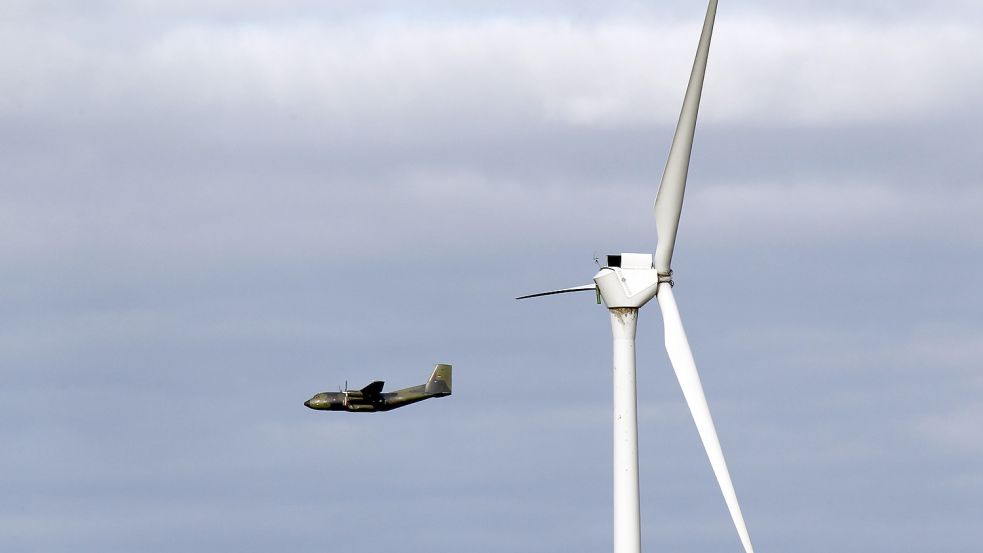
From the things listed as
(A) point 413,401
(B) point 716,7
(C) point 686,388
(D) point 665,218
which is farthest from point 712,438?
(A) point 413,401

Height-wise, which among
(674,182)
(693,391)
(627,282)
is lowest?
(693,391)

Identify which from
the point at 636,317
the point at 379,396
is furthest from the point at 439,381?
the point at 636,317

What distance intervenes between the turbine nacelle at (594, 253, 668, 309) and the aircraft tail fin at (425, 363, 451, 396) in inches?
2066

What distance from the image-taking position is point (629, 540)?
110125mm

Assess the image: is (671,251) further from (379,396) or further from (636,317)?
(379,396)

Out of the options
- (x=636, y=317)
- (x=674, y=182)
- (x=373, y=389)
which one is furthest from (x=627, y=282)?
(x=373, y=389)

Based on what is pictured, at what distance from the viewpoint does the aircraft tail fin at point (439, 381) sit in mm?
160875

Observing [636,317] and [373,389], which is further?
[373,389]

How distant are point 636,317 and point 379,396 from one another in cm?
5184

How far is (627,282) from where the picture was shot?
109125 millimetres

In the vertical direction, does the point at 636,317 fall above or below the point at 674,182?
below

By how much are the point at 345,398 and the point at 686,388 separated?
54603 mm

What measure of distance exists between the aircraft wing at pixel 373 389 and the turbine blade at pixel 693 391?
50655 mm

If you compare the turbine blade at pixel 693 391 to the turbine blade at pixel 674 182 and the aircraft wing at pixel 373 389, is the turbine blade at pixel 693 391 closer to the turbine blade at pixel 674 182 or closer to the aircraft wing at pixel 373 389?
the turbine blade at pixel 674 182
